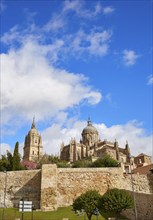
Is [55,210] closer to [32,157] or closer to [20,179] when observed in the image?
[20,179]

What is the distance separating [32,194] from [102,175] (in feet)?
31.9

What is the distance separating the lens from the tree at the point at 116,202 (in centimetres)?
2839

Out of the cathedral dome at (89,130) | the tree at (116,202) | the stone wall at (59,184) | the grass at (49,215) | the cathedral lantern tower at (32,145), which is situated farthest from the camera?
the cathedral lantern tower at (32,145)

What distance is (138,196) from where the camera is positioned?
31.8m

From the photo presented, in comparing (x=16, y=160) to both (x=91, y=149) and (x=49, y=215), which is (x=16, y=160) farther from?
(x=91, y=149)

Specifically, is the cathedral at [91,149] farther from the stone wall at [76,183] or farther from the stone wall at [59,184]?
the stone wall at [59,184]

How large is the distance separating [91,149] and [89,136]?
7.80m

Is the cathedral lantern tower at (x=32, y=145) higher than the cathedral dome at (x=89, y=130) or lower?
lower

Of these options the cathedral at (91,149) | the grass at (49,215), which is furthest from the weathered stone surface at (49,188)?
the cathedral at (91,149)

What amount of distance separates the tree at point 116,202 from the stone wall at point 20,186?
9.84m

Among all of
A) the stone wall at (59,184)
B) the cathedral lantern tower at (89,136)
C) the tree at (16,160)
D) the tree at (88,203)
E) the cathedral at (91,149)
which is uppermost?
the cathedral lantern tower at (89,136)

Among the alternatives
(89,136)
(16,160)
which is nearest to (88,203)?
(16,160)

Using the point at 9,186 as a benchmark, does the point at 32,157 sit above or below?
above

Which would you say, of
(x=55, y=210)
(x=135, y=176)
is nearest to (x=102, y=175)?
(x=135, y=176)
